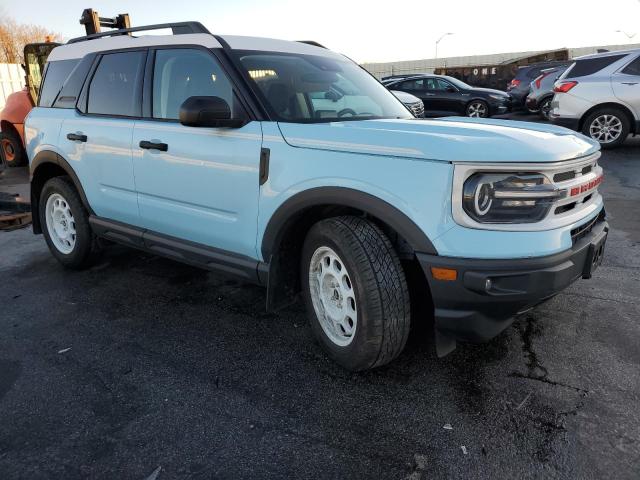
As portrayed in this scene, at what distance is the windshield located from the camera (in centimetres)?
307

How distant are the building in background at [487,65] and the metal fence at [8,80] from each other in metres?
18.5

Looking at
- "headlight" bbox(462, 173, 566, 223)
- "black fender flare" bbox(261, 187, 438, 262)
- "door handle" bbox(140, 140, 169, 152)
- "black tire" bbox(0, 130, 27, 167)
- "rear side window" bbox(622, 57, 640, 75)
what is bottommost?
"black tire" bbox(0, 130, 27, 167)

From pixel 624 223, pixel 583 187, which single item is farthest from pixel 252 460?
pixel 624 223

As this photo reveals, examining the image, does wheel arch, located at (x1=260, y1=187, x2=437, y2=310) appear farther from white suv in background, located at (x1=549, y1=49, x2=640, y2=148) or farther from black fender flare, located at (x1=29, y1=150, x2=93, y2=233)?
white suv in background, located at (x1=549, y1=49, x2=640, y2=148)

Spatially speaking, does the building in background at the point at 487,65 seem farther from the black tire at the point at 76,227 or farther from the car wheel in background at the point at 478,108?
the black tire at the point at 76,227

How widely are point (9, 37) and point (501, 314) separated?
1880 inches

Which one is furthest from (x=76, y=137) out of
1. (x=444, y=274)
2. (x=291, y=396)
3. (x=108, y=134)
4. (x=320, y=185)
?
(x=444, y=274)

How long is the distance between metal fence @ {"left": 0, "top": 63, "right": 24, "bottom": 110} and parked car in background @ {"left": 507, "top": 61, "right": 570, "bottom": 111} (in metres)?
15.9

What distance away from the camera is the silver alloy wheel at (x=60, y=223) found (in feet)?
14.8

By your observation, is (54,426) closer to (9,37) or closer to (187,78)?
(187,78)

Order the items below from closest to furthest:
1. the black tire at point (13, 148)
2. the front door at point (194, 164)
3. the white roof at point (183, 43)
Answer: the front door at point (194, 164)
the white roof at point (183, 43)
the black tire at point (13, 148)

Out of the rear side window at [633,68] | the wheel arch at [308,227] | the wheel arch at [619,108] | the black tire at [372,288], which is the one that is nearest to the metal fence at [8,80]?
the wheel arch at [619,108]

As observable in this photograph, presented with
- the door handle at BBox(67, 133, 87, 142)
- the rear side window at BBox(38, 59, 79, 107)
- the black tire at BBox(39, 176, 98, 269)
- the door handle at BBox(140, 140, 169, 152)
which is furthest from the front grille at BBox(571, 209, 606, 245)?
the rear side window at BBox(38, 59, 79, 107)

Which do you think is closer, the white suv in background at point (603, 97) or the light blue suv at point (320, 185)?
the light blue suv at point (320, 185)
